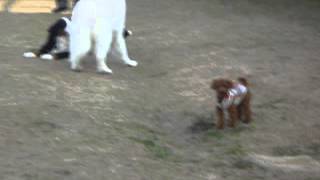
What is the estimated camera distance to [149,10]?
14.0 m

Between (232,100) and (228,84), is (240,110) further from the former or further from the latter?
(228,84)

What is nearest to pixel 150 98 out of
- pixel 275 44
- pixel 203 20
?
pixel 275 44

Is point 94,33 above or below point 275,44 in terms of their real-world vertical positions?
above

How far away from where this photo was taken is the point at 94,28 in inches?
334

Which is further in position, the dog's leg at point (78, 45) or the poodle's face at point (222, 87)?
the dog's leg at point (78, 45)

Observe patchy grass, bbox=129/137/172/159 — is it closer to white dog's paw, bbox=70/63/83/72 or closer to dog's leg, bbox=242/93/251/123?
dog's leg, bbox=242/93/251/123

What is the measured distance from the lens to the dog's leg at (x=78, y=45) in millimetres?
8438

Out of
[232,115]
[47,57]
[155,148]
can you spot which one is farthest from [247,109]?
[47,57]

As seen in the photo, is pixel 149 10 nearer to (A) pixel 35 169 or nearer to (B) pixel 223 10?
(B) pixel 223 10

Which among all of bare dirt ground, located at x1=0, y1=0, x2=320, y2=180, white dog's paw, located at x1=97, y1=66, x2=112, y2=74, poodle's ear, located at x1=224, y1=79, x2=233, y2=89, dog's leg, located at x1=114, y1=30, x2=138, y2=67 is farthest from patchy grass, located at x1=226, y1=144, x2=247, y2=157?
dog's leg, located at x1=114, y1=30, x2=138, y2=67

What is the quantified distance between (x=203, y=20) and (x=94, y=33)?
4.62 metres

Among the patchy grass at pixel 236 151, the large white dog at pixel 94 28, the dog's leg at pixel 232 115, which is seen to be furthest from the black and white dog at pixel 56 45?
the patchy grass at pixel 236 151

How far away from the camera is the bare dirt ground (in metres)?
5.36

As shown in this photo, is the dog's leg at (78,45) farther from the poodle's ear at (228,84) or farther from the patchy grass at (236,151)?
the patchy grass at (236,151)
